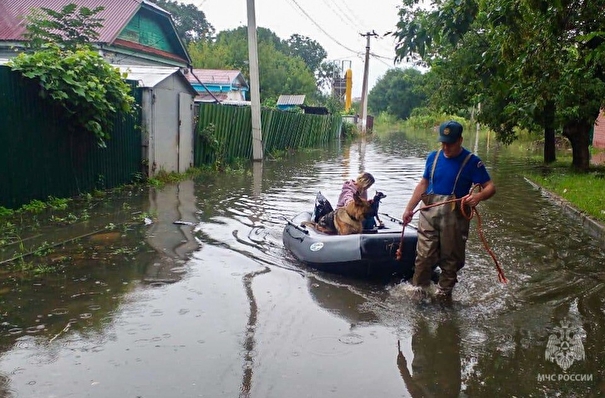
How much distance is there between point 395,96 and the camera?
94.6 meters

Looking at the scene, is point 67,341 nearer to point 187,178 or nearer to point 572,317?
point 572,317

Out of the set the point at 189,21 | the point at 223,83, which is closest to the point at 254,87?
the point at 223,83

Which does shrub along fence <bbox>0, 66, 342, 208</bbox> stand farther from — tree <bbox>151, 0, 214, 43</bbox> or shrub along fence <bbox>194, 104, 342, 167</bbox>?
tree <bbox>151, 0, 214, 43</bbox>

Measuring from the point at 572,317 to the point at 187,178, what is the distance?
11.4m

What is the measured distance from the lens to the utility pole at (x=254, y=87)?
19.4 meters

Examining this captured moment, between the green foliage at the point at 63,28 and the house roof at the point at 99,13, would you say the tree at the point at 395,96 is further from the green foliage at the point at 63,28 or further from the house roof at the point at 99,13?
the green foliage at the point at 63,28

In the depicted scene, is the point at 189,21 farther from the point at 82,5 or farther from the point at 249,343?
the point at 249,343

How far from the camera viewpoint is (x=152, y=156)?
1405 centimetres

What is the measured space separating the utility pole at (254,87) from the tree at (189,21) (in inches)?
1880

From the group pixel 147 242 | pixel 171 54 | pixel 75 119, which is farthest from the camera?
pixel 171 54

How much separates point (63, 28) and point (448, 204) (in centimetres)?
1081

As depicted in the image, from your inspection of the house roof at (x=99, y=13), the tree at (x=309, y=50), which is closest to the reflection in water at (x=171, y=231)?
the house roof at (x=99, y=13)

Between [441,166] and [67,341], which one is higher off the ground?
[441,166]

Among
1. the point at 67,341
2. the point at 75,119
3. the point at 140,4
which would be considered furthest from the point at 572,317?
the point at 140,4
